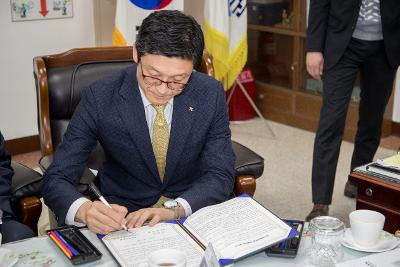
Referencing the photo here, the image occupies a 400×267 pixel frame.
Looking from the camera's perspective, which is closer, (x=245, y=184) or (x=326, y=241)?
(x=326, y=241)

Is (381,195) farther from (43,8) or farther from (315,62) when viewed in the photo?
(43,8)

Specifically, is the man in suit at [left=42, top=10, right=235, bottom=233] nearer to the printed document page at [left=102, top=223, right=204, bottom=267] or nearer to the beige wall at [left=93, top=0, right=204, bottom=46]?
the printed document page at [left=102, top=223, right=204, bottom=267]

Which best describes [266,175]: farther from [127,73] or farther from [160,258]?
[160,258]

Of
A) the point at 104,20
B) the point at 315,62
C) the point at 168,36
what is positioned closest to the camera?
the point at 168,36

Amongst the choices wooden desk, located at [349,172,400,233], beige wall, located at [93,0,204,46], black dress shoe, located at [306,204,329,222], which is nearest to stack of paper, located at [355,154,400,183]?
wooden desk, located at [349,172,400,233]

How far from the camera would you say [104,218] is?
5.07ft

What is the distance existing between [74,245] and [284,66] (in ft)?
11.9

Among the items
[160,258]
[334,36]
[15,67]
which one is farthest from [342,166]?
[160,258]

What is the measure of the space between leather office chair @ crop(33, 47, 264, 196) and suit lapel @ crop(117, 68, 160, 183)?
375mm

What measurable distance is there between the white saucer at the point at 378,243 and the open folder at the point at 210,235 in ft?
0.46

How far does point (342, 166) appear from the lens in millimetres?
3844

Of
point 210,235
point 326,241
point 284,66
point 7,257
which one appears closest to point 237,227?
point 210,235

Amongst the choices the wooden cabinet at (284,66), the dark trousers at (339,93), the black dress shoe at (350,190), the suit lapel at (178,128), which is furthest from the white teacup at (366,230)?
the wooden cabinet at (284,66)

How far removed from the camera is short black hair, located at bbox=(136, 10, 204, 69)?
168cm
